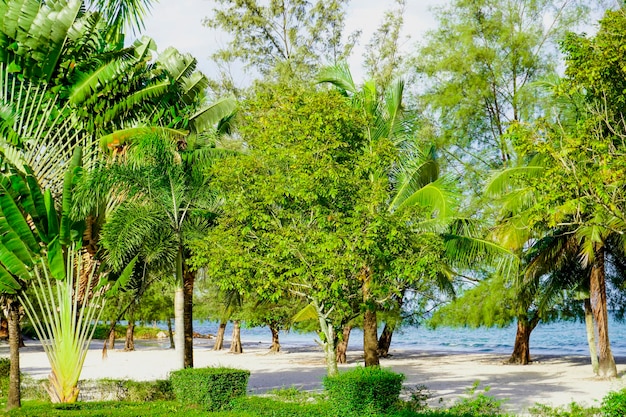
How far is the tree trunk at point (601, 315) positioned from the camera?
72.7 ft

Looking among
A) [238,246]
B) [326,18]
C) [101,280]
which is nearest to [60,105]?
[101,280]

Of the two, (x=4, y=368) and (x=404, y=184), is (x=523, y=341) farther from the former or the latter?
(x=4, y=368)

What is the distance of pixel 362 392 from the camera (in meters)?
11.9

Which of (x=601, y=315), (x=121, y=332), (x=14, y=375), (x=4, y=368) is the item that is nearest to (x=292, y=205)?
(x=14, y=375)

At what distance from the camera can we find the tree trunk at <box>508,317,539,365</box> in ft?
97.3

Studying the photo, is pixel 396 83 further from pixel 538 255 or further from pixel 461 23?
pixel 461 23

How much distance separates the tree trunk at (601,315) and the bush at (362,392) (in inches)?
509

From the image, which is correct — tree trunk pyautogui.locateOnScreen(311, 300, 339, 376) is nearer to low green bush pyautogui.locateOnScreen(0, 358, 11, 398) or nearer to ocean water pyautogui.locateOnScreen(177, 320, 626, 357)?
low green bush pyautogui.locateOnScreen(0, 358, 11, 398)

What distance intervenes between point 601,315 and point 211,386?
14378mm

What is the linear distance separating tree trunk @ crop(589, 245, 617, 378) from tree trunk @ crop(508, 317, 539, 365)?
687cm

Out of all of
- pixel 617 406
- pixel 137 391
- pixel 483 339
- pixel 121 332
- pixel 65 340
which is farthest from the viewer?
pixel 483 339

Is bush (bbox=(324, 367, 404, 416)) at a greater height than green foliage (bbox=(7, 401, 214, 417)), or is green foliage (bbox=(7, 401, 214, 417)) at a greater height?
bush (bbox=(324, 367, 404, 416))

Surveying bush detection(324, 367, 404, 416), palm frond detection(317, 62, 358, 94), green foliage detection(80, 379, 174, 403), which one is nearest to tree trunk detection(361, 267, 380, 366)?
bush detection(324, 367, 404, 416)

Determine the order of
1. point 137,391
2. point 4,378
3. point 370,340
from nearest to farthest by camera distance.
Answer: point 137,391, point 370,340, point 4,378
